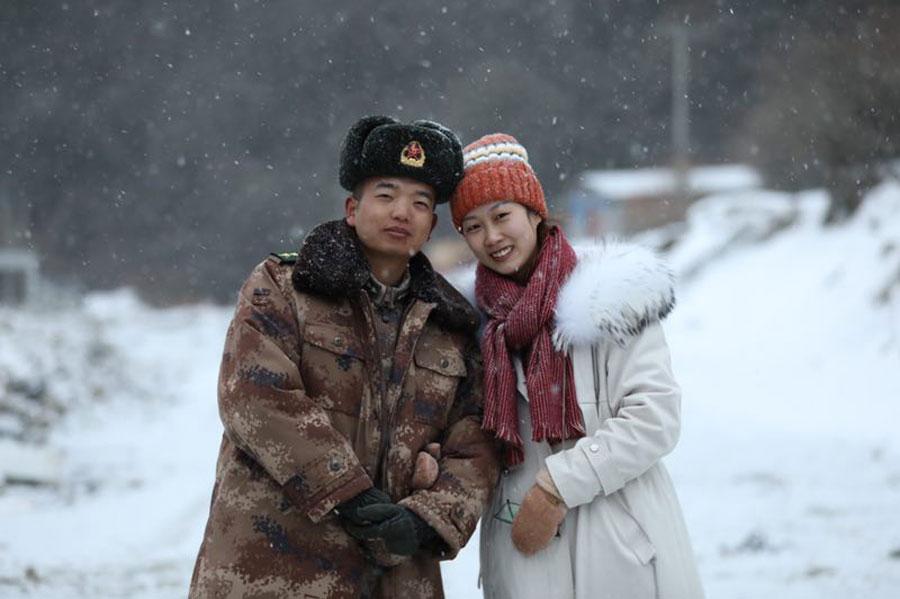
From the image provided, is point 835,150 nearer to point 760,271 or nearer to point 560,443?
point 760,271

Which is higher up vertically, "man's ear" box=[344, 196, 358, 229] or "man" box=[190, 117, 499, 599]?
"man's ear" box=[344, 196, 358, 229]

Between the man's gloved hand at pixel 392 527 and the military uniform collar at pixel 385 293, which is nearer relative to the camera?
the man's gloved hand at pixel 392 527

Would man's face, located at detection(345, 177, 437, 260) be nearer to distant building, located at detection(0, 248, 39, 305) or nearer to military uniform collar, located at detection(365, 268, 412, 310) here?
military uniform collar, located at detection(365, 268, 412, 310)

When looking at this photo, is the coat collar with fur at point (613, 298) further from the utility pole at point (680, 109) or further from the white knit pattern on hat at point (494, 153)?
the utility pole at point (680, 109)

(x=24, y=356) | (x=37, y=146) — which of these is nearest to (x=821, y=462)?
(x=24, y=356)

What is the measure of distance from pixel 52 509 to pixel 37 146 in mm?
45541

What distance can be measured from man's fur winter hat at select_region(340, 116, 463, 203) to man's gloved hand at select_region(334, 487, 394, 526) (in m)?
0.81

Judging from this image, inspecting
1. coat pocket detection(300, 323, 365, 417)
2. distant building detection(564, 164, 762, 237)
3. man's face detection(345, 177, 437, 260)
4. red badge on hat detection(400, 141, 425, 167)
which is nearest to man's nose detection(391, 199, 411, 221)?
man's face detection(345, 177, 437, 260)

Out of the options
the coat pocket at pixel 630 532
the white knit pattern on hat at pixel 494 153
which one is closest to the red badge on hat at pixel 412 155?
the white knit pattern on hat at pixel 494 153

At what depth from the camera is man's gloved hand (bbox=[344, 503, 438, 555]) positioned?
6.97 ft

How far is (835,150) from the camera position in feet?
49.4

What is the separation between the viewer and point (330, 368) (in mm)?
2287

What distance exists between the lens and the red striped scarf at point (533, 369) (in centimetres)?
235

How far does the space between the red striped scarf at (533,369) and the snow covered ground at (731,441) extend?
2.17 metres
